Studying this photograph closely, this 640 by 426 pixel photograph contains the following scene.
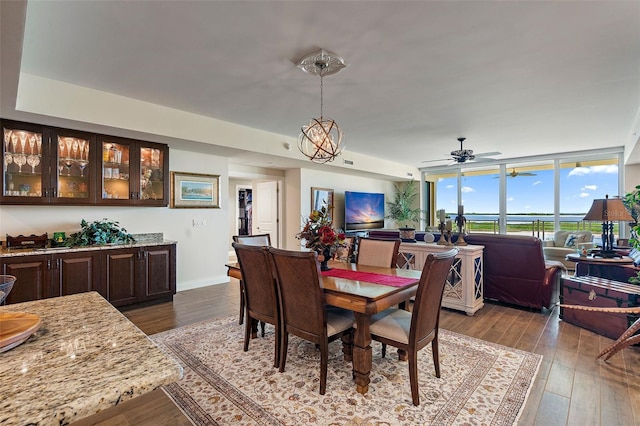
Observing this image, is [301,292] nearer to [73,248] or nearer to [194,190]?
[73,248]

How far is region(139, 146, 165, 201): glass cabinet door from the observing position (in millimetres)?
4289

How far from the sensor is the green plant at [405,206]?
925 cm

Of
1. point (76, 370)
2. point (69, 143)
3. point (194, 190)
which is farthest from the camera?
point (194, 190)

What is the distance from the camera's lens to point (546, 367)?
8.37 feet

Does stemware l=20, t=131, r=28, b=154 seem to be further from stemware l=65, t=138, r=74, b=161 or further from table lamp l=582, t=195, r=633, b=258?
table lamp l=582, t=195, r=633, b=258

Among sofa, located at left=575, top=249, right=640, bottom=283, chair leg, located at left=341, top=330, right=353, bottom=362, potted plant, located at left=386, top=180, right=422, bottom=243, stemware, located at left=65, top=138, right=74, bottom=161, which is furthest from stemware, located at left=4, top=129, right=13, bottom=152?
potted plant, located at left=386, top=180, right=422, bottom=243

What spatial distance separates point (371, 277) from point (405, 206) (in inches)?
277

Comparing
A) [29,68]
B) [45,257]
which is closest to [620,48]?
[29,68]

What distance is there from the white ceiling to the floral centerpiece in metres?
1.40

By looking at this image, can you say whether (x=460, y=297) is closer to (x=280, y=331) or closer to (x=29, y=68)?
(x=280, y=331)

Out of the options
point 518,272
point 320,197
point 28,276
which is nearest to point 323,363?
point 518,272

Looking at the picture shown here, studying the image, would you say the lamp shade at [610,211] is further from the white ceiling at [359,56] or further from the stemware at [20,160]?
the stemware at [20,160]

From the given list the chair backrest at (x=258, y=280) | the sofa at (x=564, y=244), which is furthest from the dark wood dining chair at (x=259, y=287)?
the sofa at (x=564, y=244)

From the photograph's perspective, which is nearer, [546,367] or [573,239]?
[546,367]
